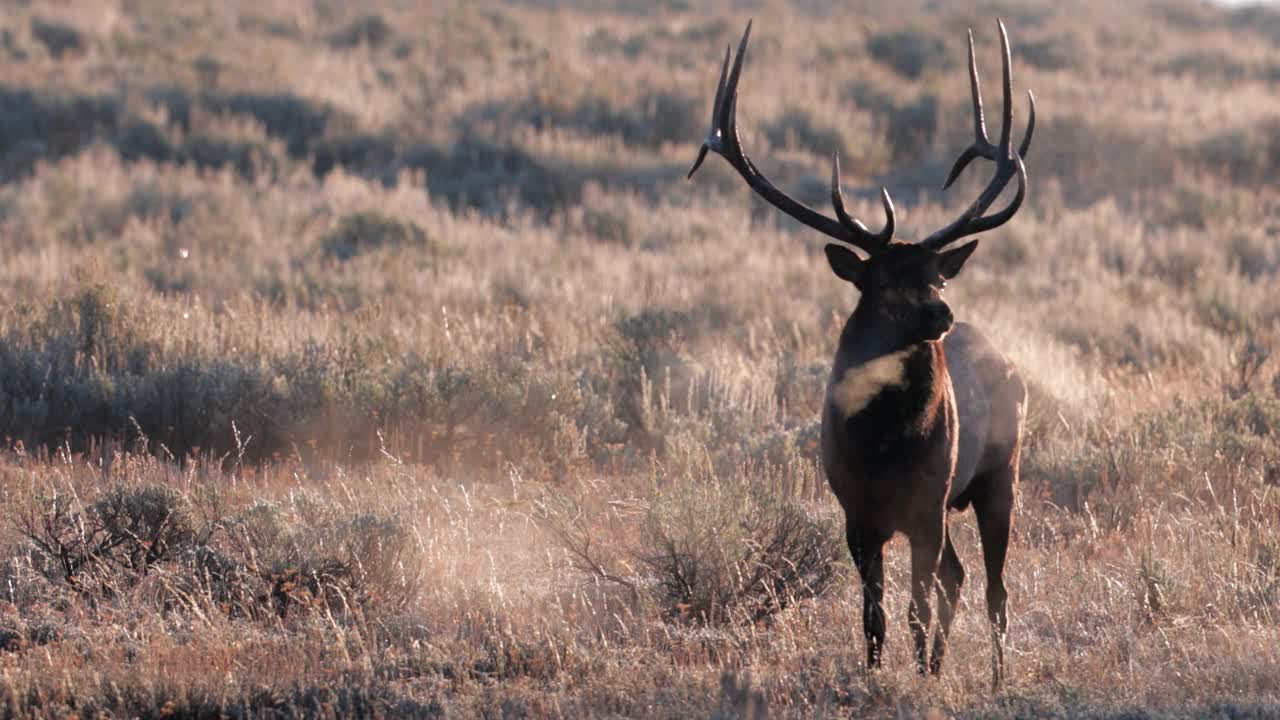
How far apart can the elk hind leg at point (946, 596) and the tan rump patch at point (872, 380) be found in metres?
0.75

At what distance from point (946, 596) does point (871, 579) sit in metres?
0.73

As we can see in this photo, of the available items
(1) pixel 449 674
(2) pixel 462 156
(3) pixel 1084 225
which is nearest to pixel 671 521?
(1) pixel 449 674

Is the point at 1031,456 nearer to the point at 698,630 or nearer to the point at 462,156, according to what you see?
the point at 698,630

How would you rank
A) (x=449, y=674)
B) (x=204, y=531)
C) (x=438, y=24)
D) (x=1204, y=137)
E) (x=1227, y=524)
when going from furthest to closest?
(x=438, y=24)
(x=1204, y=137)
(x=1227, y=524)
(x=204, y=531)
(x=449, y=674)

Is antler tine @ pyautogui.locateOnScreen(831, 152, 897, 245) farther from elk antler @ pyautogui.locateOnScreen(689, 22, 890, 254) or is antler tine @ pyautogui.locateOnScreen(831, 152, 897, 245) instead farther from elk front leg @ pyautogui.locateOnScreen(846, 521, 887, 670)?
elk front leg @ pyautogui.locateOnScreen(846, 521, 887, 670)

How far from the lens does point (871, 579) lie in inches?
214

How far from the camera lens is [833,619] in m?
6.53

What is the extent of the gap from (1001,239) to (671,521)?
12242 mm

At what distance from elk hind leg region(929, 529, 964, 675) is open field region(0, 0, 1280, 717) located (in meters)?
0.10

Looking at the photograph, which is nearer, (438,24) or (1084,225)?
(1084,225)

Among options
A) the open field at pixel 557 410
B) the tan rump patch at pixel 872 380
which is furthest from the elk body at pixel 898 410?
the open field at pixel 557 410

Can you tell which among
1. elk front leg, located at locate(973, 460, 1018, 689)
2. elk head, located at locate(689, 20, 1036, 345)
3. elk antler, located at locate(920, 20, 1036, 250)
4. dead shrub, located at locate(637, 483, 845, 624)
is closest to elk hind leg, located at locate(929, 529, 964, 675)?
elk front leg, located at locate(973, 460, 1018, 689)

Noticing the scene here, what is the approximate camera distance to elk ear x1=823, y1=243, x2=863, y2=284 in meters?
5.46

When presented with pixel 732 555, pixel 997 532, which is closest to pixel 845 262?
pixel 997 532
